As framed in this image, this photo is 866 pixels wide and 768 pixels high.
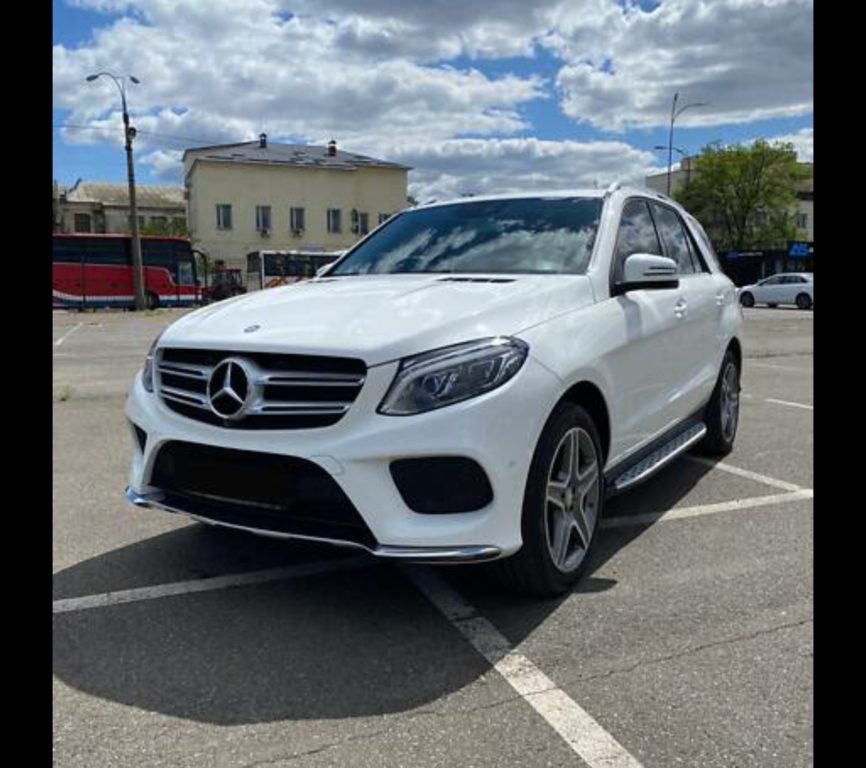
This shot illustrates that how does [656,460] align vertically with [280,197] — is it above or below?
below

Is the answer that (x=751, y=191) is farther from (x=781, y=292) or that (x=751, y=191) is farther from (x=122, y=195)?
(x=122, y=195)

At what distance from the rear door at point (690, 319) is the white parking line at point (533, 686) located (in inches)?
77.6

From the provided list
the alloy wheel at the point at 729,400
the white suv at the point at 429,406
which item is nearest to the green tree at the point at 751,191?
the alloy wheel at the point at 729,400

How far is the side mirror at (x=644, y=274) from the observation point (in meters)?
3.87

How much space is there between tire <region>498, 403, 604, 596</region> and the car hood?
0.47 meters

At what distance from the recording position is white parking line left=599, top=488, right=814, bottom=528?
4.39m

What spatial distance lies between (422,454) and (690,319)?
268cm

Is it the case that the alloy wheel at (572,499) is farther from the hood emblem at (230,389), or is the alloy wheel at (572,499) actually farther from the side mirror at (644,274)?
the hood emblem at (230,389)

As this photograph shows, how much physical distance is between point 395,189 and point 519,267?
59820 mm

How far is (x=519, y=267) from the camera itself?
13.2ft

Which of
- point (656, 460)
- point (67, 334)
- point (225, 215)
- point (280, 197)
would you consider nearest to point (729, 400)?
point (656, 460)

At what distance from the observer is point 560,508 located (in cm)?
335
